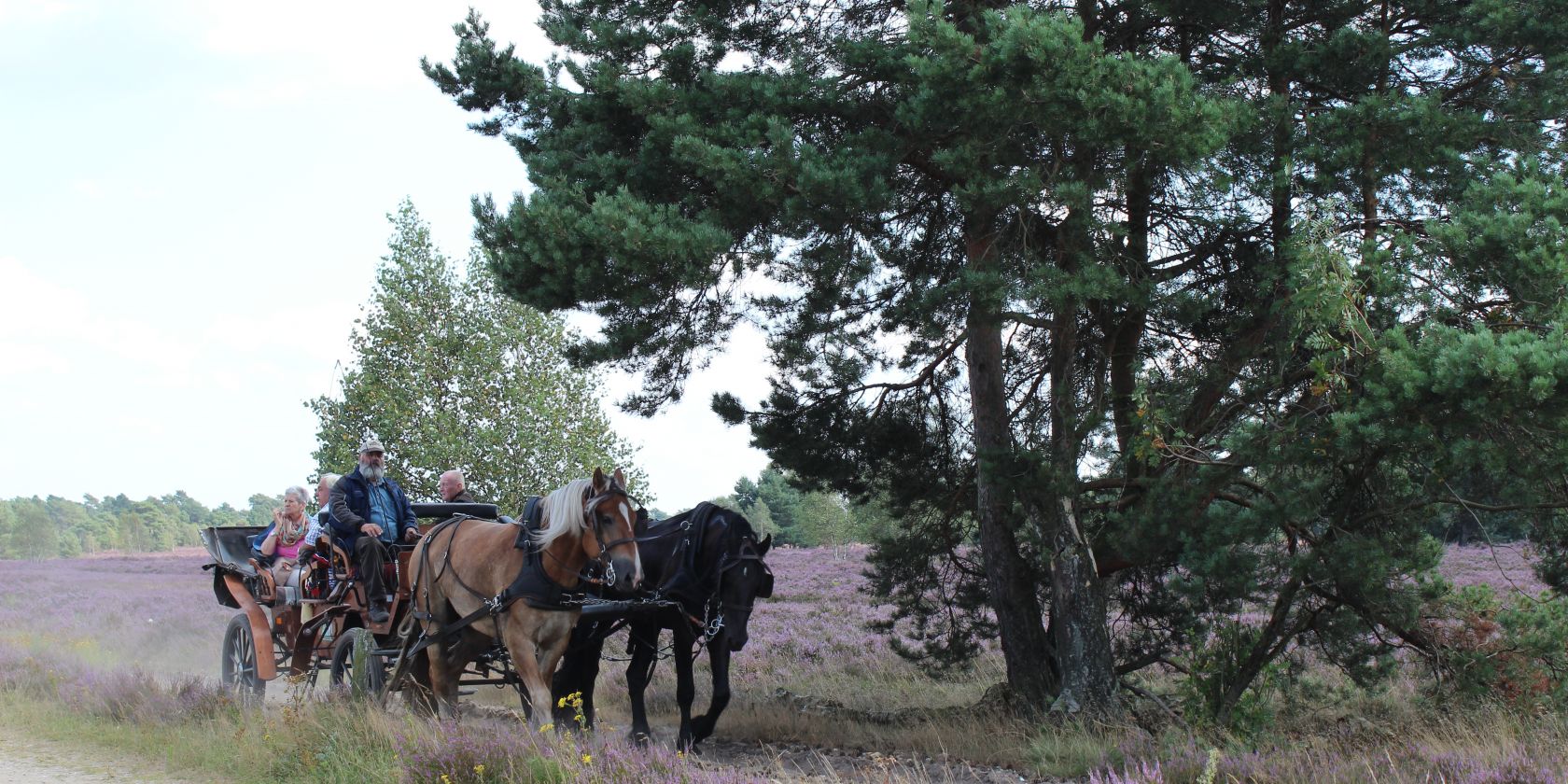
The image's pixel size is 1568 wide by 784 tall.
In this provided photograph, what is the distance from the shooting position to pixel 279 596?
11.0 m

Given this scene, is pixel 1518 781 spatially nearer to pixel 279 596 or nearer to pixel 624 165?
pixel 624 165

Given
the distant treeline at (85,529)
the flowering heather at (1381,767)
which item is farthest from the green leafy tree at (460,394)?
the distant treeline at (85,529)

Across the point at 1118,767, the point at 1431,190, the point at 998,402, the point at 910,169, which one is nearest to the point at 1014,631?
the point at 998,402

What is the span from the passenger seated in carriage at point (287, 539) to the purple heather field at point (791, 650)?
4.70 ft

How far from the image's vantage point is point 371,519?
9859mm

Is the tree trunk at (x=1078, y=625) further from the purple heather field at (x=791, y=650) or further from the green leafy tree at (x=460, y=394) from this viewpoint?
the green leafy tree at (x=460, y=394)

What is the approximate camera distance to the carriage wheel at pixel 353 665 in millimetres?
9312

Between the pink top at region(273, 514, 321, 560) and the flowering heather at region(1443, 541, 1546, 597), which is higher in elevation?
the pink top at region(273, 514, 321, 560)

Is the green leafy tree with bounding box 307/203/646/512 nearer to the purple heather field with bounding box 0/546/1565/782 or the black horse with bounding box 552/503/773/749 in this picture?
the purple heather field with bounding box 0/546/1565/782

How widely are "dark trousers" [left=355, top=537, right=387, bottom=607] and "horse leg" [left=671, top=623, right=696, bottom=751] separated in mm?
2671

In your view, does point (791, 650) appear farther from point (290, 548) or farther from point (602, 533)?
point (602, 533)

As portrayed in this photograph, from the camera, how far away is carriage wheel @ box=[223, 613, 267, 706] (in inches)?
430

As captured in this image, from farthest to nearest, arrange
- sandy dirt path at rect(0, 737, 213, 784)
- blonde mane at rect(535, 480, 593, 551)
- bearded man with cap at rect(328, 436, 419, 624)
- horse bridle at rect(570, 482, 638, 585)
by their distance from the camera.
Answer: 1. bearded man with cap at rect(328, 436, 419, 624)
2. sandy dirt path at rect(0, 737, 213, 784)
3. blonde mane at rect(535, 480, 593, 551)
4. horse bridle at rect(570, 482, 638, 585)

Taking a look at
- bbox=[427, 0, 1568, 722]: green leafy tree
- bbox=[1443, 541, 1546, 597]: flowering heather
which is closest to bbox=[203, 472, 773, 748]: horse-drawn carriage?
bbox=[427, 0, 1568, 722]: green leafy tree
